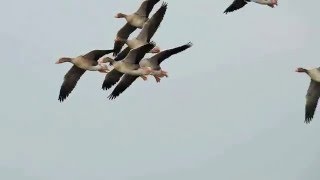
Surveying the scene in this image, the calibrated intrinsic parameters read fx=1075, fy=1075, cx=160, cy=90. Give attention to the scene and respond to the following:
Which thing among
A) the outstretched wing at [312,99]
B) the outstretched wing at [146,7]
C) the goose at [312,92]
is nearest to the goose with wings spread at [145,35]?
the outstretched wing at [146,7]

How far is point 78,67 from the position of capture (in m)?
53.3

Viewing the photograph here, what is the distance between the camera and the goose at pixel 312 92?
51125mm

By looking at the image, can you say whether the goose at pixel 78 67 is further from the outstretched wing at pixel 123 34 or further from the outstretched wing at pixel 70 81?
the outstretched wing at pixel 123 34

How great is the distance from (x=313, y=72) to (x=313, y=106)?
172cm

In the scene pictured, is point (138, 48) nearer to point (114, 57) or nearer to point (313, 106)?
point (114, 57)

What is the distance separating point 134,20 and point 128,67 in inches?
213

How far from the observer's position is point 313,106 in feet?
170

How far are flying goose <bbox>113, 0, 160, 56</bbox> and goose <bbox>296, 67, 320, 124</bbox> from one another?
8361 millimetres

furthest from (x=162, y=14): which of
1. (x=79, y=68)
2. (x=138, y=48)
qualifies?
(x=79, y=68)

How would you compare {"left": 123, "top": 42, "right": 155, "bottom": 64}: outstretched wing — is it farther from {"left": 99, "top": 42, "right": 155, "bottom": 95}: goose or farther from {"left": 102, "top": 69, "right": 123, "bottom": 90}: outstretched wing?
{"left": 102, "top": 69, "right": 123, "bottom": 90}: outstretched wing

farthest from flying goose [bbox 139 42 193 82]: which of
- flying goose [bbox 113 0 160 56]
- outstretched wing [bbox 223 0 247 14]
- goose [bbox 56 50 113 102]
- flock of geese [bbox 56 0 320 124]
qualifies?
outstretched wing [bbox 223 0 247 14]

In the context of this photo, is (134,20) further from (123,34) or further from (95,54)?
(95,54)

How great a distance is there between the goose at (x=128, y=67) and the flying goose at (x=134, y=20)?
10.3 feet

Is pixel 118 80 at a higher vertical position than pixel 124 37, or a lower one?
lower
